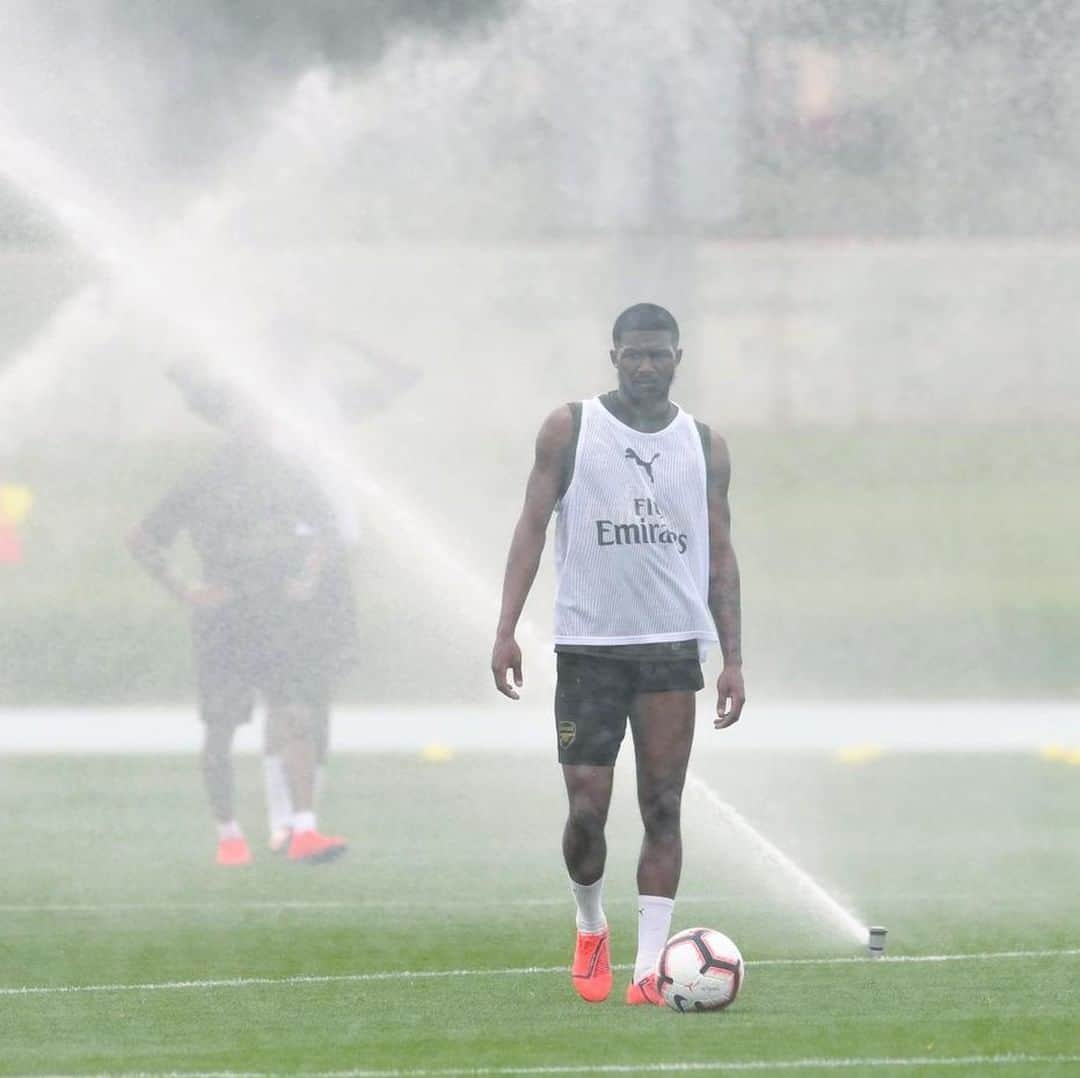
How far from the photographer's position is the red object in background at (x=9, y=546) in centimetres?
1365

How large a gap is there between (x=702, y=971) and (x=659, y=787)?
0.51 m

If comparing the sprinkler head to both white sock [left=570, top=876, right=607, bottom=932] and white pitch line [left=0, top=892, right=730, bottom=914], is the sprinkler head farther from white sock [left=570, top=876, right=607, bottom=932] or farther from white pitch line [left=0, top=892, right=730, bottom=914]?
white pitch line [left=0, top=892, right=730, bottom=914]

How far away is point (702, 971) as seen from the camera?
591cm

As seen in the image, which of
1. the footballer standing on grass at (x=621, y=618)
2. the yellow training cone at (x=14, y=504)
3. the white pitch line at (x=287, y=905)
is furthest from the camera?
the yellow training cone at (x=14, y=504)

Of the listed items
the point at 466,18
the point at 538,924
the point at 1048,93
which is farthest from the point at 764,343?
the point at 538,924

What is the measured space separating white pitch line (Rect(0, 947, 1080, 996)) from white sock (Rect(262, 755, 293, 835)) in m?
2.67

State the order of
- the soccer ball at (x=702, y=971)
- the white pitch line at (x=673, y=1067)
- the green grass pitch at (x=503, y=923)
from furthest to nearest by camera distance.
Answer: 1. the soccer ball at (x=702, y=971)
2. the green grass pitch at (x=503, y=923)
3. the white pitch line at (x=673, y=1067)

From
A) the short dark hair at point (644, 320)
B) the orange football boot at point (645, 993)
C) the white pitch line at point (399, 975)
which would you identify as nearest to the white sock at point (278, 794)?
the white pitch line at point (399, 975)

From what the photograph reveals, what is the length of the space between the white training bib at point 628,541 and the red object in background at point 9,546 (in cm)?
766

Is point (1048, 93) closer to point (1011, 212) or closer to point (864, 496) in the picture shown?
point (1011, 212)

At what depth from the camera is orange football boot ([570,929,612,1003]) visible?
622cm

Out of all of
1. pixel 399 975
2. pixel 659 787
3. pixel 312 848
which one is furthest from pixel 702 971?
pixel 312 848

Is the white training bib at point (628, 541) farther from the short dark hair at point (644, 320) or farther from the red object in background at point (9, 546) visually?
the red object in background at point (9, 546)

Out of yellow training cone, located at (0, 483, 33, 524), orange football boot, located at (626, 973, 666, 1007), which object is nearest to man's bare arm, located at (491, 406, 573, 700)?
orange football boot, located at (626, 973, 666, 1007)
